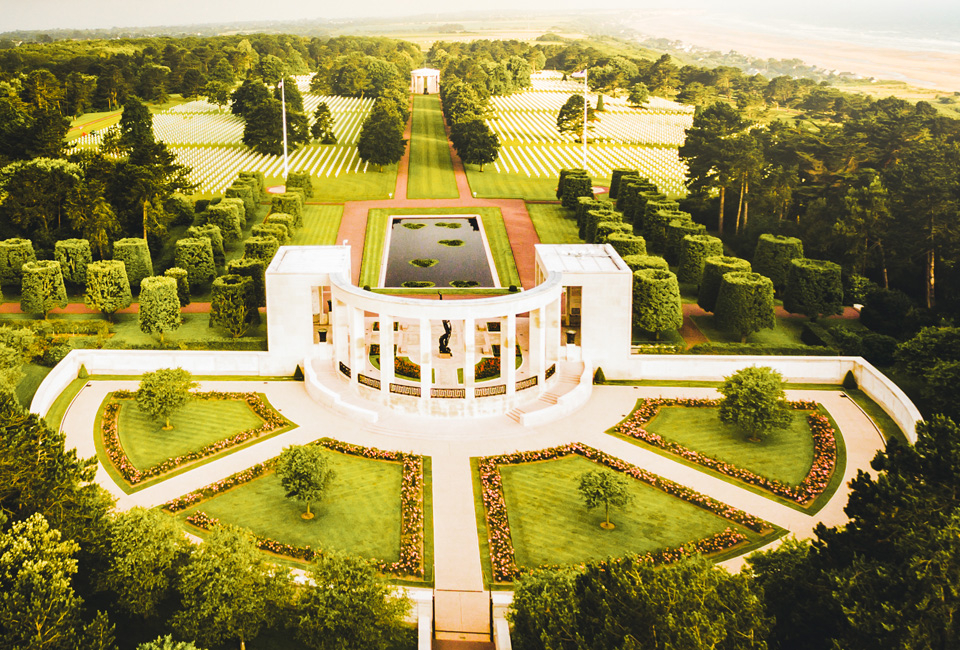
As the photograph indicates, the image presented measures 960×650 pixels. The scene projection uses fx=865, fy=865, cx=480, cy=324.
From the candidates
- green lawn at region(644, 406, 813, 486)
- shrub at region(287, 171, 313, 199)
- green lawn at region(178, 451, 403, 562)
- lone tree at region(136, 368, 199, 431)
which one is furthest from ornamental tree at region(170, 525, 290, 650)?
shrub at region(287, 171, 313, 199)

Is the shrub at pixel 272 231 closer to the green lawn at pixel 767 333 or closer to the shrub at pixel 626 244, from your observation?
the shrub at pixel 626 244

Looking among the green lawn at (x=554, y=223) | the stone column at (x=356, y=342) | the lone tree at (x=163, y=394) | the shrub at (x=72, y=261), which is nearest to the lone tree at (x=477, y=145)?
the green lawn at (x=554, y=223)

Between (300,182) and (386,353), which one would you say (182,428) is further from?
(300,182)

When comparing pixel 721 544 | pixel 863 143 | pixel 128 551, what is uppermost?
pixel 863 143

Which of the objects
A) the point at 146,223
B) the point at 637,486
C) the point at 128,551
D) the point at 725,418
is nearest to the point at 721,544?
the point at 637,486

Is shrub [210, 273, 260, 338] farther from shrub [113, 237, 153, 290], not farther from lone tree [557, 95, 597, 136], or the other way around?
lone tree [557, 95, 597, 136]

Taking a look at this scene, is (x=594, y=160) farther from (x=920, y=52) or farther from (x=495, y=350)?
(x=495, y=350)
